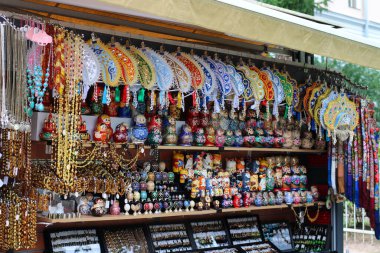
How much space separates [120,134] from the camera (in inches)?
155

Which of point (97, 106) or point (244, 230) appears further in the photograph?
point (244, 230)

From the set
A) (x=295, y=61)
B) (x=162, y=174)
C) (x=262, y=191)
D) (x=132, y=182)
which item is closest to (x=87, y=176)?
(x=132, y=182)

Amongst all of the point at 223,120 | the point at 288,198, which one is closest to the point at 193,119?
the point at 223,120

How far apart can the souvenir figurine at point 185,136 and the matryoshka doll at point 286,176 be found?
1148 mm

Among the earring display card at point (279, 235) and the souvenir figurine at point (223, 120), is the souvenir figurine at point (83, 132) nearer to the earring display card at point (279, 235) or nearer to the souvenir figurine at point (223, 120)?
the souvenir figurine at point (223, 120)

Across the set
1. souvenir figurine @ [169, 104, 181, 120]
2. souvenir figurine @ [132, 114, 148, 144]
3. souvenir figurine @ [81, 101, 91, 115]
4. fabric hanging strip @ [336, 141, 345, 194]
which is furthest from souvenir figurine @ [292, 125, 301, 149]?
souvenir figurine @ [81, 101, 91, 115]

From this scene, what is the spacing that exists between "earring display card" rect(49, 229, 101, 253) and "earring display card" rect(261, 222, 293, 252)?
1.69m

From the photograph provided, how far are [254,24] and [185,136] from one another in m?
1.26

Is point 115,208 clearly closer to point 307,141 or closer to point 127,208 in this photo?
point 127,208

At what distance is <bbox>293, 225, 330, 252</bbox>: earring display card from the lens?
5223mm

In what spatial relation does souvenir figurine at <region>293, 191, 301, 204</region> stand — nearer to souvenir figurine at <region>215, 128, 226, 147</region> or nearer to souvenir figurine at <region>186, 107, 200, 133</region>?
souvenir figurine at <region>215, 128, 226, 147</region>

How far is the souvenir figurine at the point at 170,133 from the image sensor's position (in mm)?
4230

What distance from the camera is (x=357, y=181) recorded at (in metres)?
4.95

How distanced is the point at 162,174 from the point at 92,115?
0.69 meters
